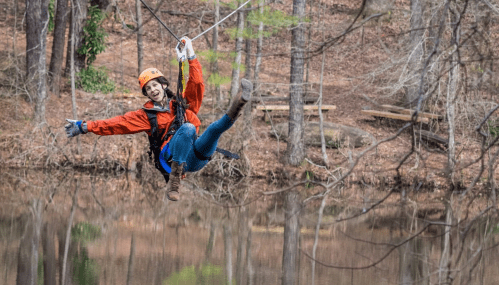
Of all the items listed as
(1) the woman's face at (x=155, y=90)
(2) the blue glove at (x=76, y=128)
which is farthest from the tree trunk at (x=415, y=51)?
(2) the blue glove at (x=76, y=128)

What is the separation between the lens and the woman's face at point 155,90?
21.1ft

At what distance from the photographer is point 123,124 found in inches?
254

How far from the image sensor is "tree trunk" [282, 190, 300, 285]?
8.62 metres

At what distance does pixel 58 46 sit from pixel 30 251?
9.13 metres

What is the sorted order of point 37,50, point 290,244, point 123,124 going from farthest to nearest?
point 37,50 < point 290,244 < point 123,124

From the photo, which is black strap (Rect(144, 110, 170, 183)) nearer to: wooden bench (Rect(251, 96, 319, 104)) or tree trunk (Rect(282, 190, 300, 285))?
tree trunk (Rect(282, 190, 300, 285))

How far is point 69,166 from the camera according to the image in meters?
14.9

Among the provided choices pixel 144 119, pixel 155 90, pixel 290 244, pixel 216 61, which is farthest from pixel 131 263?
pixel 216 61

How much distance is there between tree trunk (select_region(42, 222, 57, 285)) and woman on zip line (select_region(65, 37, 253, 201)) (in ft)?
7.65

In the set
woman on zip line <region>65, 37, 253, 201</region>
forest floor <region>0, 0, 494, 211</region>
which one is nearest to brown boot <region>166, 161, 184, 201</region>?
woman on zip line <region>65, 37, 253, 201</region>

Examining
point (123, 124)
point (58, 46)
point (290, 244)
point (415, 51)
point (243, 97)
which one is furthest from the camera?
point (58, 46)

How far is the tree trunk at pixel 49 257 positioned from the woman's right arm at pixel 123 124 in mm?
2320

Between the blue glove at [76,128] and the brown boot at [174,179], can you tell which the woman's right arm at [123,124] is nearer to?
the blue glove at [76,128]

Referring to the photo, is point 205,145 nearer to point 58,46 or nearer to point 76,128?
point 76,128
